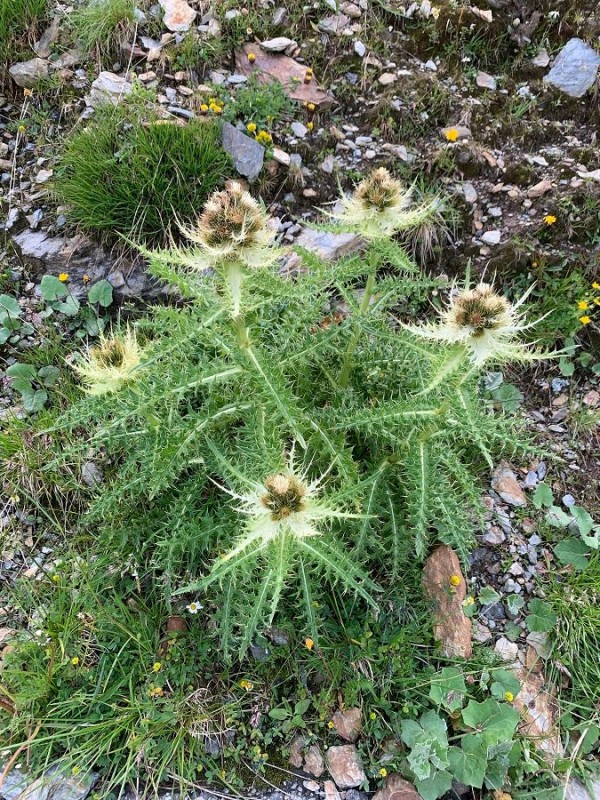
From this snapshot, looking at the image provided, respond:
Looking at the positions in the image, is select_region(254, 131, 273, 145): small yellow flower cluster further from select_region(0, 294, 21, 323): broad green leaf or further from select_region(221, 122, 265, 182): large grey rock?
select_region(0, 294, 21, 323): broad green leaf

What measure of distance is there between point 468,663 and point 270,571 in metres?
1.23

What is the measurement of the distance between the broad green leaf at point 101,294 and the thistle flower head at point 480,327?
2135mm

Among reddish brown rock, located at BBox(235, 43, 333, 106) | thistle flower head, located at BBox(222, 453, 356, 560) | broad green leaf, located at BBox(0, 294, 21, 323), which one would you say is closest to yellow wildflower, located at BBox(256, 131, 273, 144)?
reddish brown rock, located at BBox(235, 43, 333, 106)

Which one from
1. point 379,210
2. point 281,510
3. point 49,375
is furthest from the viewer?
point 49,375

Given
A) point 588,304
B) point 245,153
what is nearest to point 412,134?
point 245,153

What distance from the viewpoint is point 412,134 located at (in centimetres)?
393

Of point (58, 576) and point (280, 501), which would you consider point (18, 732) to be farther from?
point (280, 501)

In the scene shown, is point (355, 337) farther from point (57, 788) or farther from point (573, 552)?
point (57, 788)

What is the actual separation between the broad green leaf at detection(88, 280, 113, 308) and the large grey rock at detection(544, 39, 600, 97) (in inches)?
128

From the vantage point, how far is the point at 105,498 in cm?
260

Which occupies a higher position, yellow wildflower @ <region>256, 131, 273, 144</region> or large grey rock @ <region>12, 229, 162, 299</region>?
yellow wildflower @ <region>256, 131, 273, 144</region>

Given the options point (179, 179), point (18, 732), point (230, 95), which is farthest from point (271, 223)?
point (18, 732)

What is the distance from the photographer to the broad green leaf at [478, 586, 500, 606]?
2867 mm

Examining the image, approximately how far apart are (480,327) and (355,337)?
0.75 metres
